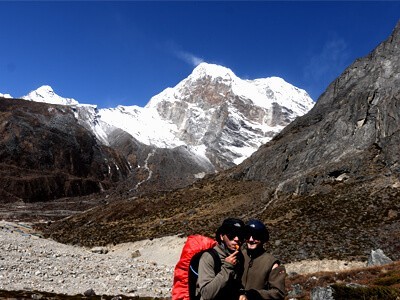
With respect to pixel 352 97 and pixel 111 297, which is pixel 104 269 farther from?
pixel 352 97

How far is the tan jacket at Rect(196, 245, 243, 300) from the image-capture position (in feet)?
22.1

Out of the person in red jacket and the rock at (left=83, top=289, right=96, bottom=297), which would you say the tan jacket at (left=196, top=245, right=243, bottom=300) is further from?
the rock at (left=83, top=289, right=96, bottom=297)

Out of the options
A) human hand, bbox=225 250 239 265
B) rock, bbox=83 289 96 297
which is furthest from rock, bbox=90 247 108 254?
human hand, bbox=225 250 239 265

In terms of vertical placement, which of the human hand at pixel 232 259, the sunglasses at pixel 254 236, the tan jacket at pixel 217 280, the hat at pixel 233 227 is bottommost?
the tan jacket at pixel 217 280

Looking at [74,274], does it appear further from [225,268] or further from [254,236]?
[225,268]

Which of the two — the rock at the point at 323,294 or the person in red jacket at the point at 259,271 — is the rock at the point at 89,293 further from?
the person in red jacket at the point at 259,271

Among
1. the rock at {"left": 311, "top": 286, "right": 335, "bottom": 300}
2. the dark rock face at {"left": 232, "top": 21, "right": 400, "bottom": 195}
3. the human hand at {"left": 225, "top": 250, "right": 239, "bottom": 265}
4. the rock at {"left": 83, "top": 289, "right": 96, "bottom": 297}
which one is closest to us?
the human hand at {"left": 225, "top": 250, "right": 239, "bottom": 265}


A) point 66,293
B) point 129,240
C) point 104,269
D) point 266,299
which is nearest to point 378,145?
point 129,240

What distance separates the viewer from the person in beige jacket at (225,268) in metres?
6.75

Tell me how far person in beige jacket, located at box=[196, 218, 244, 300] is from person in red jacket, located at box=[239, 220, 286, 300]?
20cm

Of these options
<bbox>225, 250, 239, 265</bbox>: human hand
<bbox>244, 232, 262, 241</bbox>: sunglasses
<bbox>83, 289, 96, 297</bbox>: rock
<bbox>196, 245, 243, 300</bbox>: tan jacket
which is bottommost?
<bbox>83, 289, 96, 297</bbox>: rock

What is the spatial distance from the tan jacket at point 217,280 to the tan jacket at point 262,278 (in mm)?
375

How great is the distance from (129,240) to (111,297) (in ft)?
110

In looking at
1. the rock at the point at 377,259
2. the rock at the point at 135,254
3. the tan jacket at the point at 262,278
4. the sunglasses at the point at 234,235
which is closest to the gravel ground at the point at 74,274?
the rock at the point at 135,254
